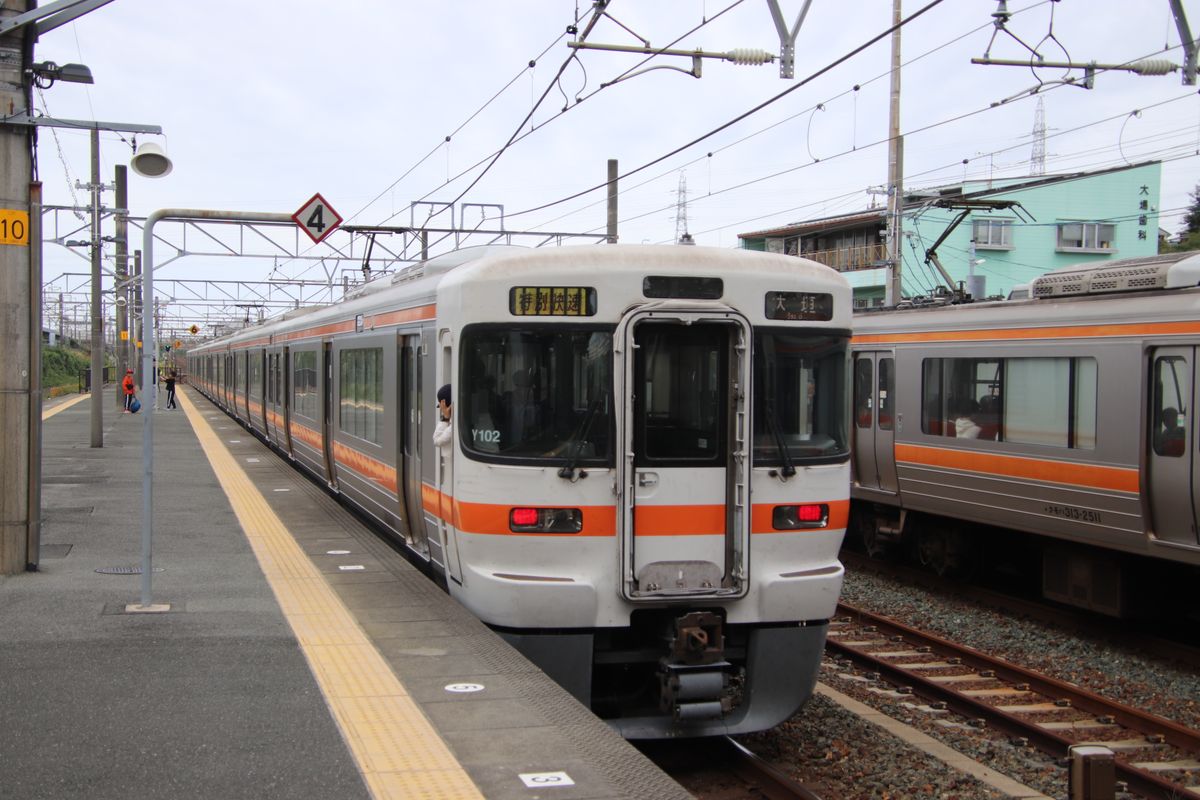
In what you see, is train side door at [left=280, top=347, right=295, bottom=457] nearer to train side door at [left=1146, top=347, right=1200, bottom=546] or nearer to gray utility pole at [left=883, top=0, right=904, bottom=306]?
gray utility pole at [left=883, top=0, right=904, bottom=306]

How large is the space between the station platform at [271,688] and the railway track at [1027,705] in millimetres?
3189

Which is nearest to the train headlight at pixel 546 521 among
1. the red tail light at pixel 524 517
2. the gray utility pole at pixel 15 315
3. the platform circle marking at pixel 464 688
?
the red tail light at pixel 524 517

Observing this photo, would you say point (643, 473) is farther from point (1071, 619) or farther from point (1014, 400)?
point (1071, 619)

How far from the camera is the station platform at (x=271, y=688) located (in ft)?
14.0

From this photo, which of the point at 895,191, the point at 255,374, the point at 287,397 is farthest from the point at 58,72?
the point at 255,374

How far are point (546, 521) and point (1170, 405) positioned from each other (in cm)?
527

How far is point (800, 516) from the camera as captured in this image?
625cm

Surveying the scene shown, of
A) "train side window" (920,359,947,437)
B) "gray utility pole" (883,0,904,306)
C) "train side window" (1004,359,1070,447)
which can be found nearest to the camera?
"train side window" (1004,359,1070,447)

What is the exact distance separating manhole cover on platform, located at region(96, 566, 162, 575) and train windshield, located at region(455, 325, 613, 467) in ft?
12.1

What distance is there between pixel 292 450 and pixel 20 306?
9292 millimetres

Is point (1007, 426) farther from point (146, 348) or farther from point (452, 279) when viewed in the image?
point (146, 348)

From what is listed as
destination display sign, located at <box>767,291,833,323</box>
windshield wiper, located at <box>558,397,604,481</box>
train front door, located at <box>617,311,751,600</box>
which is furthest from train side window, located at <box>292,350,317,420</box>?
destination display sign, located at <box>767,291,833,323</box>

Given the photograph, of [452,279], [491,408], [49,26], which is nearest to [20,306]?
[49,26]

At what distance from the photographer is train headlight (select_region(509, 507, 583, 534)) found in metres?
5.91
